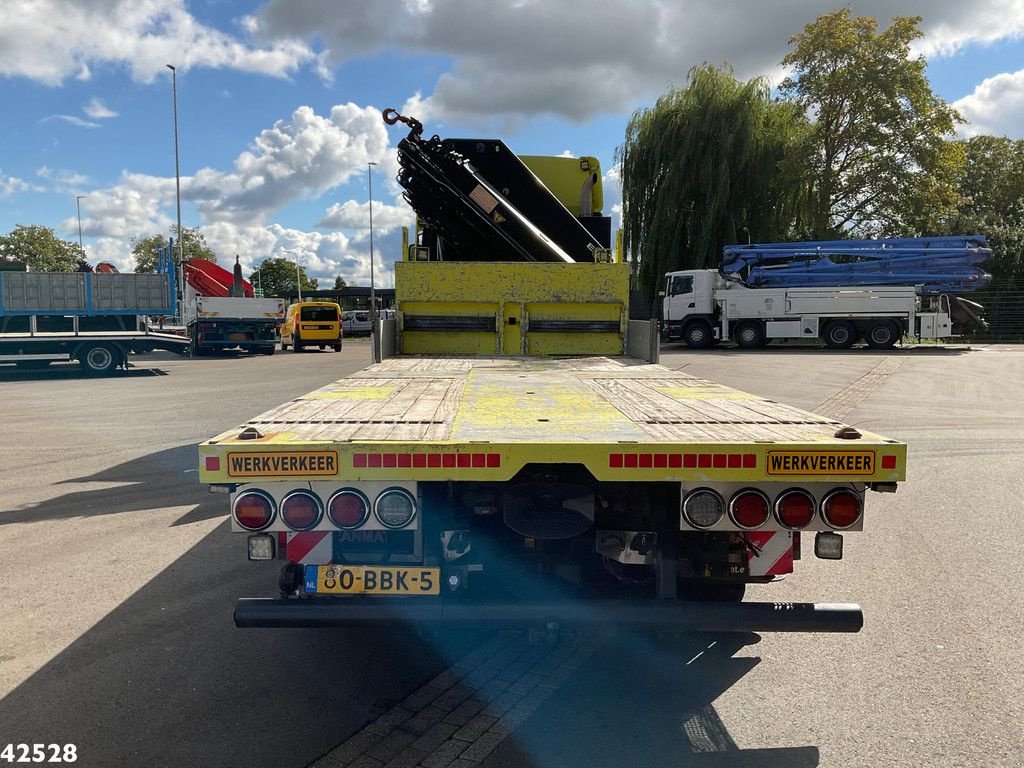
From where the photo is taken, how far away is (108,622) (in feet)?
13.7

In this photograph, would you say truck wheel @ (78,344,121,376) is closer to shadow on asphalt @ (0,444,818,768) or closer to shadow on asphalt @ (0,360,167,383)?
A: shadow on asphalt @ (0,360,167,383)

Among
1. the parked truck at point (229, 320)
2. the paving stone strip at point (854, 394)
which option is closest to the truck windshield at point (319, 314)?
the parked truck at point (229, 320)

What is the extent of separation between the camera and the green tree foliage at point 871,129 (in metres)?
32.7

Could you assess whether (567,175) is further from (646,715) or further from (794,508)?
(646,715)

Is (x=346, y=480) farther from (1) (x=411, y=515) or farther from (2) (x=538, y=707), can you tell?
(2) (x=538, y=707)

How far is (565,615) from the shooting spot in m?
2.97

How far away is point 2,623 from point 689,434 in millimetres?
3797

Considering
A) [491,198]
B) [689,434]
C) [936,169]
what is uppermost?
[936,169]

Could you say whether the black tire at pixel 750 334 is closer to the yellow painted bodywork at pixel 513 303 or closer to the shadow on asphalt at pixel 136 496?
the yellow painted bodywork at pixel 513 303

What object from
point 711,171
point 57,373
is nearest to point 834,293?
point 711,171

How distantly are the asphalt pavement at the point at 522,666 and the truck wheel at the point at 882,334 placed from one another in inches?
858

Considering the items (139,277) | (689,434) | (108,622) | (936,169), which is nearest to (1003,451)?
(689,434)

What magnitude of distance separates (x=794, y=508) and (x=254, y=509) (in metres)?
2.14

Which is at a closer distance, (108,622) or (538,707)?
(538,707)
